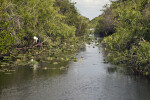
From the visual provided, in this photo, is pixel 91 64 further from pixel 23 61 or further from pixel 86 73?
pixel 23 61

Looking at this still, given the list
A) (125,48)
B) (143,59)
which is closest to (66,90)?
(143,59)

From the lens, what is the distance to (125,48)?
25.8m

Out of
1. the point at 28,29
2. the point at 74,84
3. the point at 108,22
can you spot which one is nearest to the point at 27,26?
the point at 28,29

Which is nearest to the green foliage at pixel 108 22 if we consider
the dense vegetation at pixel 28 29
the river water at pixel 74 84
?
the dense vegetation at pixel 28 29

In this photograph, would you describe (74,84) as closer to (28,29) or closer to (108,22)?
(28,29)

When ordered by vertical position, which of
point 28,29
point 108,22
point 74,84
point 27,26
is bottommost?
point 74,84

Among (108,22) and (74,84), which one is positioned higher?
(108,22)

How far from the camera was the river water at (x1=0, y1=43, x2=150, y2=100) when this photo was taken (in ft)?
60.3

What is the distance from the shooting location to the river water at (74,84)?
1838cm

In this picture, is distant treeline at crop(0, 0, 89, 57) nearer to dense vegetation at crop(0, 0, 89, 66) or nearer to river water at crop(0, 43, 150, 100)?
dense vegetation at crop(0, 0, 89, 66)

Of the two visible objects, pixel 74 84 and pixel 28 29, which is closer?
pixel 74 84

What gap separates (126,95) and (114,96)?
1.07 metres

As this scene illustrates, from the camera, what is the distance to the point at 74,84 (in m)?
21.6

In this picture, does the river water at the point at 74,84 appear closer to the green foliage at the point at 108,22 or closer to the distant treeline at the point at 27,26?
the distant treeline at the point at 27,26
